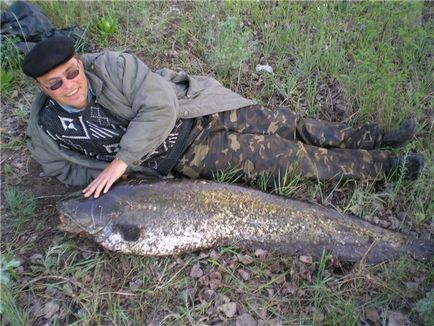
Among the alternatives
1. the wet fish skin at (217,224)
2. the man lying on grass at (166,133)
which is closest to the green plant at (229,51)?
the man lying on grass at (166,133)

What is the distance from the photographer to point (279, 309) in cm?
313

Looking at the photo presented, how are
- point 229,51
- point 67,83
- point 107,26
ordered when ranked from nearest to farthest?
point 67,83, point 229,51, point 107,26

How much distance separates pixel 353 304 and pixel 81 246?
2.05 m

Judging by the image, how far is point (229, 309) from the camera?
3127mm

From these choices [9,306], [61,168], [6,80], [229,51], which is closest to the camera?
[9,306]

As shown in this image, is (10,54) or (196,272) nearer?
(196,272)

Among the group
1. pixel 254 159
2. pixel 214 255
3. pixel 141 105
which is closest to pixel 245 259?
pixel 214 255

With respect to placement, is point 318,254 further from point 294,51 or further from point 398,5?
point 398,5

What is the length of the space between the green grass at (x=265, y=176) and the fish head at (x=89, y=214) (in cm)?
29

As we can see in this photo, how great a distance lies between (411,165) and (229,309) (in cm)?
196

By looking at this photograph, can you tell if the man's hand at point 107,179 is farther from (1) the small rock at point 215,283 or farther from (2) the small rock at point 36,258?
(1) the small rock at point 215,283

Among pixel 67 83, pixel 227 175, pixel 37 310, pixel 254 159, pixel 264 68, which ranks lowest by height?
pixel 37 310

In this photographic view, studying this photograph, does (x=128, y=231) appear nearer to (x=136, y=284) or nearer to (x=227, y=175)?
(x=136, y=284)

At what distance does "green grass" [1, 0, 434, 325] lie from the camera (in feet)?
10.4
